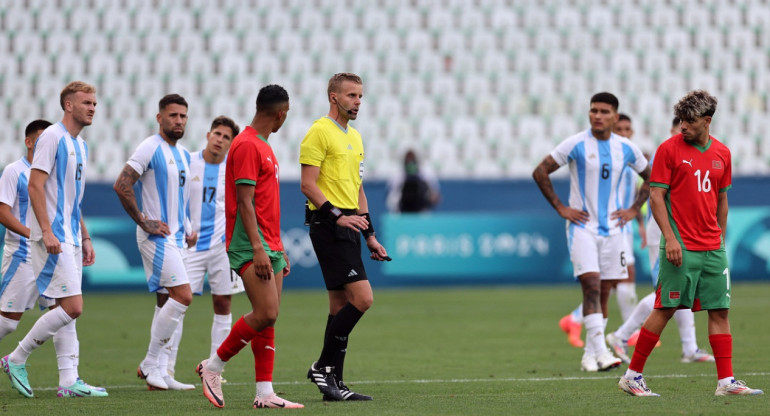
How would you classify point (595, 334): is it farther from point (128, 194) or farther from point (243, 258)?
point (128, 194)

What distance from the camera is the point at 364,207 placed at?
7781 millimetres

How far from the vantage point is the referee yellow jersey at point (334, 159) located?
7446 mm

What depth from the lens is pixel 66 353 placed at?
8.33 metres

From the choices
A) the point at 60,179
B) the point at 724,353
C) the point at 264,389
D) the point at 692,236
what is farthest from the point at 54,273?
the point at 724,353

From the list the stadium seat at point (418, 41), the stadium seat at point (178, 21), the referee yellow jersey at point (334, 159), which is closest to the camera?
the referee yellow jersey at point (334, 159)

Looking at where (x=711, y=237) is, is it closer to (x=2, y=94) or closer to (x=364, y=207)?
(x=364, y=207)

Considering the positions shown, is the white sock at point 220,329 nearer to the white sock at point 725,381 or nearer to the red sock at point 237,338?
the red sock at point 237,338

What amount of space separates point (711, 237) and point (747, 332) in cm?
559

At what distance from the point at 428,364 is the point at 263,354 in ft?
10.6

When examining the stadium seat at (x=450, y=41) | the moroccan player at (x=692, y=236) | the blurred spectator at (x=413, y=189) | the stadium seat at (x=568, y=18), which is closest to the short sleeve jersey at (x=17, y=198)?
the moroccan player at (x=692, y=236)

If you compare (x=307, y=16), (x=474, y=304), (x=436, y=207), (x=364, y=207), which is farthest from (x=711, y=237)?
(x=307, y=16)

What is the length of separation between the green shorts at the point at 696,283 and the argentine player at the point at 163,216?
3.74 meters

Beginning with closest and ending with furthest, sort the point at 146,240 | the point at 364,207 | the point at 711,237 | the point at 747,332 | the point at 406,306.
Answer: the point at 711,237 → the point at 364,207 → the point at 146,240 → the point at 747,332 → the point at 406,306

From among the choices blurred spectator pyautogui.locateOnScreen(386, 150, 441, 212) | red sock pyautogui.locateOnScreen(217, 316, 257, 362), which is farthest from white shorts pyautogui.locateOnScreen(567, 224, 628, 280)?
blurred spectator pyautogui.locateOnScreen(386, 150, 441, 212)
